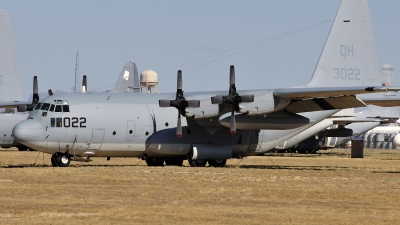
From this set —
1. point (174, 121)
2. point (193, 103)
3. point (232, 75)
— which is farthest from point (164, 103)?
point (232, 75)

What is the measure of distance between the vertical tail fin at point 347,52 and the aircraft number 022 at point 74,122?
11506mm

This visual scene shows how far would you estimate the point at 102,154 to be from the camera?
107ft

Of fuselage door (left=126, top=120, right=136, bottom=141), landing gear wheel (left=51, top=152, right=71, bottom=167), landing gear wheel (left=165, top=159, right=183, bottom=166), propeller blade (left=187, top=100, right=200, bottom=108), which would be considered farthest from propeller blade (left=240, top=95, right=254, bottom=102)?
landing gear wheel (left=51, top=152, right=71, bottom=167)

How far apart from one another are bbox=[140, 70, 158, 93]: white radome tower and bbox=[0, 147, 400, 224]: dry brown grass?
4145 cm

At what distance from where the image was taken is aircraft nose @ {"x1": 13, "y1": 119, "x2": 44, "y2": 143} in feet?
99.8

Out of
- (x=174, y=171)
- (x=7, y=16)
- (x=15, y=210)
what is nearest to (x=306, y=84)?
(x=174, y=171)

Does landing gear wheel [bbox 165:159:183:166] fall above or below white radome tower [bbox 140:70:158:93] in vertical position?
below

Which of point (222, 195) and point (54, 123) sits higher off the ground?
point (54, 123)

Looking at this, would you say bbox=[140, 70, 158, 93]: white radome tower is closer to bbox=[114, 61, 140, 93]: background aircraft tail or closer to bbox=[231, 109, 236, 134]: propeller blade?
bbox=[114, 61, 140, 93]: background aircraft tail

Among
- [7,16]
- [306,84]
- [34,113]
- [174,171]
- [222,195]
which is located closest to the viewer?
[222,195]

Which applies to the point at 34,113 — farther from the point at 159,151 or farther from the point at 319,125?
the point at 319,125

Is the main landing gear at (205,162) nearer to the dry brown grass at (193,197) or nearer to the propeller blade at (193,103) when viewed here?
the propeller blade at (193,103)

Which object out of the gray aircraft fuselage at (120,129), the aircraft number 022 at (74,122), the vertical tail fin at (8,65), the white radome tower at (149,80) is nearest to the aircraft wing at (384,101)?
the gray aircraft fuselage at (120,129)

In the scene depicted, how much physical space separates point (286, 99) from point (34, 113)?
35.9 feet
